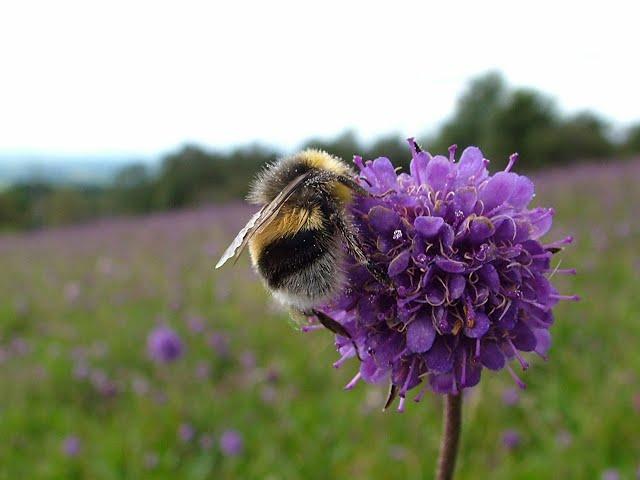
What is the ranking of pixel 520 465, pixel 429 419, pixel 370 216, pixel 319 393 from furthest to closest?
1. pixel 319 393
2. pixel 429 419
3. pixel 520 465
4. pixel 370 216

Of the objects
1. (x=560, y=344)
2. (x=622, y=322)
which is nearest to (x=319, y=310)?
(x=560, y=344)

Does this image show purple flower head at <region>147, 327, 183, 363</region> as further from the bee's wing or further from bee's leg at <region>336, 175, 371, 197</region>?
bee's leg at <region>336, 175, 371, 197</region>

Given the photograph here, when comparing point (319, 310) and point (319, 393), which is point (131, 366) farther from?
point (319, 310)

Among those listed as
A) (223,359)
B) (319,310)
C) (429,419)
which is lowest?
(223,359)

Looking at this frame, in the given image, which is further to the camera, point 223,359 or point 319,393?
point 223,359

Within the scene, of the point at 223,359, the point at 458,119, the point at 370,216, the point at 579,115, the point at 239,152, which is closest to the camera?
the point at 370,216

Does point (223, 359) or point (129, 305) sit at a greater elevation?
point (223, 359)

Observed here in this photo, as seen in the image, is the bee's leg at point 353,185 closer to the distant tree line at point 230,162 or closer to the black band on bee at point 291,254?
the black band on bee at point 291,254
